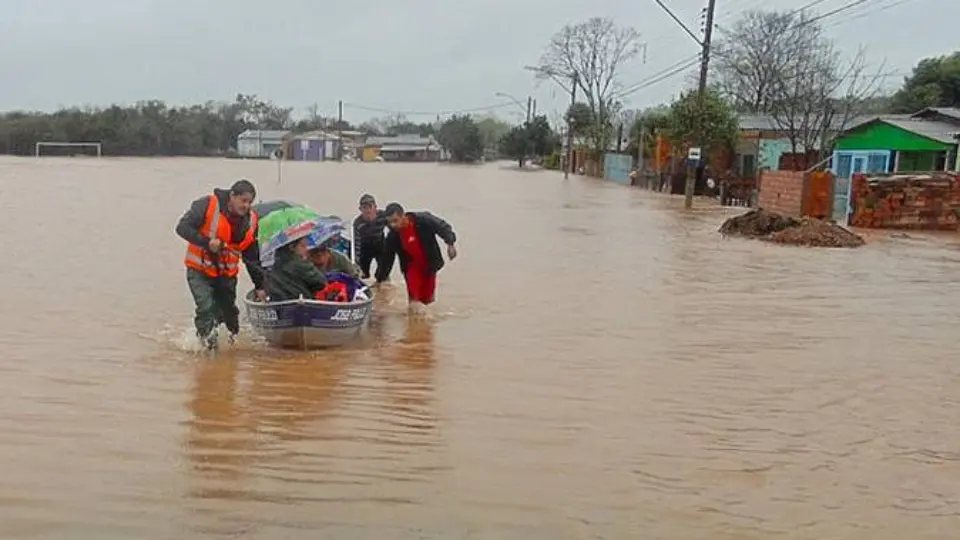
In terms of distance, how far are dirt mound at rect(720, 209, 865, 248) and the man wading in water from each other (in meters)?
15.5

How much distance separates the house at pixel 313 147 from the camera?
114 metres

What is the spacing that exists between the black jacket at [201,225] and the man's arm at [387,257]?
2392 mm

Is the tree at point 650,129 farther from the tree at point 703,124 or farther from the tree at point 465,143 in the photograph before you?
the tree at point 465,143

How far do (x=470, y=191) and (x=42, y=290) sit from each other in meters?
33.1

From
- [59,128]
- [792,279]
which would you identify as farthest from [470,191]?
[59,128]

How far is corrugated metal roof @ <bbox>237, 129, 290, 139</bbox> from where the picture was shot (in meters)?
115

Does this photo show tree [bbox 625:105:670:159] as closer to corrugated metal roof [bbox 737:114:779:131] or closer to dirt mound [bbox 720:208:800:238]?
corrugated metal roof [bbox 737:114:779:131]

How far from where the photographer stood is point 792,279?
16.4 m

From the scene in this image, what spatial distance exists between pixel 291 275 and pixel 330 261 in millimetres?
1203

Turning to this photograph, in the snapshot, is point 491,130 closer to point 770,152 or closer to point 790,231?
point 770,152

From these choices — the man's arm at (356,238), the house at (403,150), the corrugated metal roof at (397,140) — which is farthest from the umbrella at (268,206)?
the corrugated metal roof at (397,140)

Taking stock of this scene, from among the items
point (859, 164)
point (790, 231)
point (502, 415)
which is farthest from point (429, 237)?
point (859, 164)

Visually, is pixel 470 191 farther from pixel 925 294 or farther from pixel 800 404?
pixel 800 404

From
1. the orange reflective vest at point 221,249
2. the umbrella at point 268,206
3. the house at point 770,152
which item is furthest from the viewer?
the house at point 770,152
